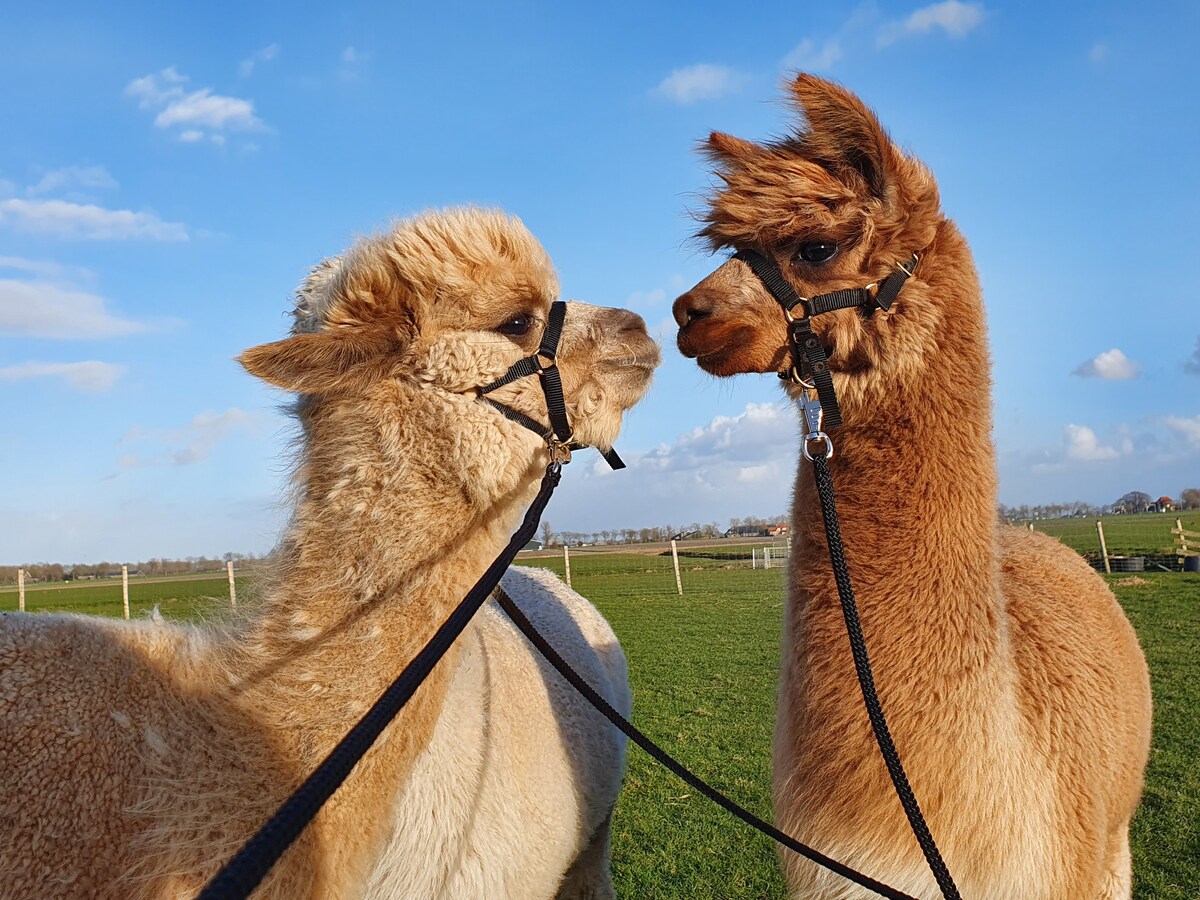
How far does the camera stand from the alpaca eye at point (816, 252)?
2.34m

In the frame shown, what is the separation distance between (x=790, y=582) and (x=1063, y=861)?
3.30 ft

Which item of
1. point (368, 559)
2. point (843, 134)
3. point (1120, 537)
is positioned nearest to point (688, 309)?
point (843, 134)

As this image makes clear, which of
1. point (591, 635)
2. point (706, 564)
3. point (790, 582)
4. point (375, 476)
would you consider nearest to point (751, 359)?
point (790, 582)

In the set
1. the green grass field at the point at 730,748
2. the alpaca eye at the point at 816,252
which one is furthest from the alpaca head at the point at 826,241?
the green grass field at the point at 730,748

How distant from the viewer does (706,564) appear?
129 feet

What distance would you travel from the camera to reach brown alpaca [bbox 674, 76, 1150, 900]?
209 cm

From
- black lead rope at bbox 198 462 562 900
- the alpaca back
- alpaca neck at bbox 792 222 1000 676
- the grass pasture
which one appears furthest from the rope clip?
the grass pasture

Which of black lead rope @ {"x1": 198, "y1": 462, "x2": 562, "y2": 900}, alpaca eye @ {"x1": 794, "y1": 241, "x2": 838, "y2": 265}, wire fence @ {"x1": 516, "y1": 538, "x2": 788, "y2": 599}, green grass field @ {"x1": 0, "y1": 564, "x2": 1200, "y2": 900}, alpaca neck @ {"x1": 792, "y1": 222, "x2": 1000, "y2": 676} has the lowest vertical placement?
green grass field @ {"x1": 0, "y1": 564, "x2": 1200, "y2": 900}

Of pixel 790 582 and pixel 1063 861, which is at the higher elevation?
pixel 790 582

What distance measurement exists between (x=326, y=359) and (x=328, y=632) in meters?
0.61

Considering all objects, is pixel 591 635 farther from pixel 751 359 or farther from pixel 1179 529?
pixel 1179 529

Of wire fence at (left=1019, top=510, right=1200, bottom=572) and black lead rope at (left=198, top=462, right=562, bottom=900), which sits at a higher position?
black lead rope at (left=198, top=462, right=562, bottom=900)

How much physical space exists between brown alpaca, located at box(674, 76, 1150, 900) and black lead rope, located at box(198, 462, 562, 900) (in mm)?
991

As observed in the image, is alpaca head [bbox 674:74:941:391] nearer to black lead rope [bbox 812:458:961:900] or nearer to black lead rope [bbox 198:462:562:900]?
black lead rope [bbox 812:458:961:900]
